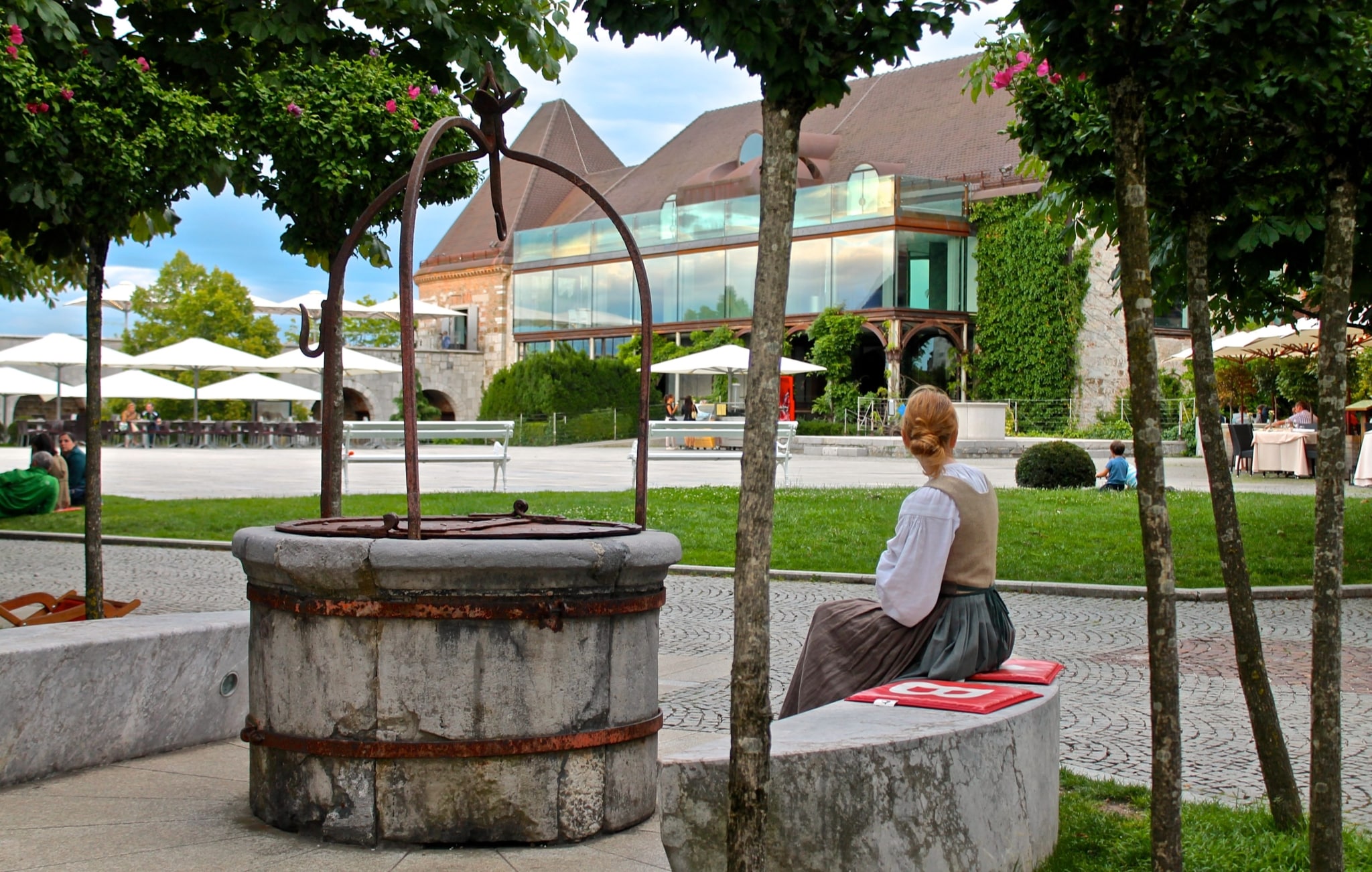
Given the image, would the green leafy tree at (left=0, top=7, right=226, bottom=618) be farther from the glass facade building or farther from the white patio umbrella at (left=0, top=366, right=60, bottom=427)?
the white patio umbrella at (left=0, top=366, right=60, bottom=427)

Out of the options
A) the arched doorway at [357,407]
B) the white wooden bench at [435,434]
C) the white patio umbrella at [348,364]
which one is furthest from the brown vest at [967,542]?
the arched doorway at [357,407]

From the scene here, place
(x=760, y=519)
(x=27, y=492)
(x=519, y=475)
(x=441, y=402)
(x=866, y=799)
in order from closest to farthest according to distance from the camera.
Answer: (x=760, y=519) < (x=866, y=799) < (x=27, y=492) < (x=519, y=475) < (x=441, y=402)

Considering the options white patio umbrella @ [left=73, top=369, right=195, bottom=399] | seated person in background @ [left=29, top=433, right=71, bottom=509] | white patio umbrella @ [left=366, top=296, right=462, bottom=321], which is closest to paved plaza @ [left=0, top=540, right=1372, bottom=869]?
seated person in background @ [left=29, top=433, right=71, bottom=509]

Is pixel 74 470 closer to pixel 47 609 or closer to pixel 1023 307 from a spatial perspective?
pixel 47 609

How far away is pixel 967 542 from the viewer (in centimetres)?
453

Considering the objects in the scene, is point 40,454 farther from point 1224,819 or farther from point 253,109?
point 1224,819

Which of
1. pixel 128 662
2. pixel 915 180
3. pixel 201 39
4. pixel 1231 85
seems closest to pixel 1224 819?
pixel 1231 85

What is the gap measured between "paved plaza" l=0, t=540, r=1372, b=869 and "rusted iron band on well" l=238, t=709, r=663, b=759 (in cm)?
27

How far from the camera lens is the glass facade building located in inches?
1559

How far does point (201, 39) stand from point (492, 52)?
1.63 metres

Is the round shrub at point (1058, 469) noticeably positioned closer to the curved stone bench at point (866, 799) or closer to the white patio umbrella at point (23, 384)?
the curved stone bench at point (866, 799)

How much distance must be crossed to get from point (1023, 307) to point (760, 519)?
37793 mm

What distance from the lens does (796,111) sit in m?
2.98

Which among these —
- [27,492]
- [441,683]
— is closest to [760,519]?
[441,683]
